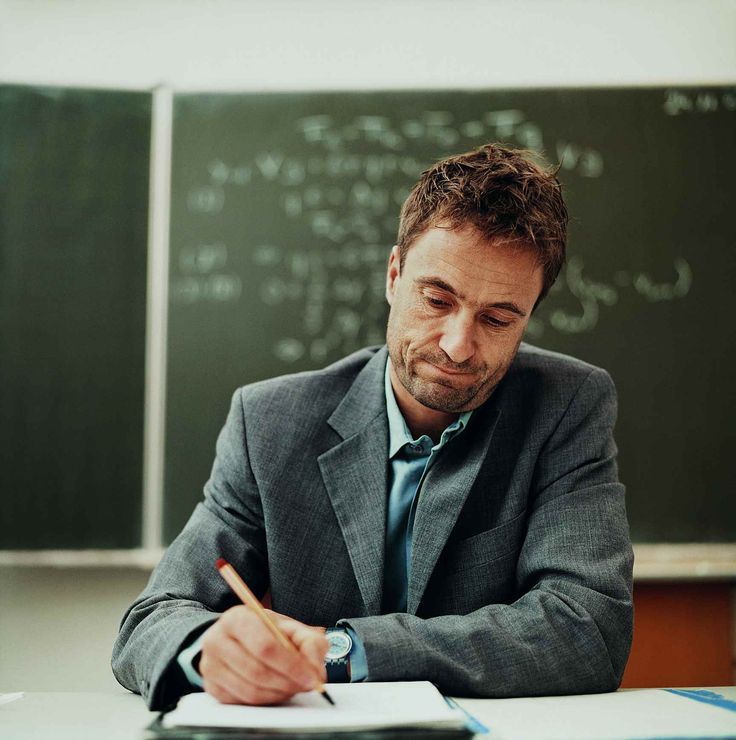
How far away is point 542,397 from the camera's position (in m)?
1.53

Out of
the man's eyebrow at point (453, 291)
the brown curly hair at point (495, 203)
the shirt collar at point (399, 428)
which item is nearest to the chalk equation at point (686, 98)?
the brown curly hair at point (495, 203)

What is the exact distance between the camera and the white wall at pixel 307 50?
228 centimetres

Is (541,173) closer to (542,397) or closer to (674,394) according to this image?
(542,397)

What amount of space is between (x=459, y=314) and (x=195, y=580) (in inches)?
27.2

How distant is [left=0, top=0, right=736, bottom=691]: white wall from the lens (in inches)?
89.8

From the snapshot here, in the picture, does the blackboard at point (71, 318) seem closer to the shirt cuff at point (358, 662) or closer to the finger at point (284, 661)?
the shirt cuff at point (358, 662)

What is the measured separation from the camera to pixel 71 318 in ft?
7.28

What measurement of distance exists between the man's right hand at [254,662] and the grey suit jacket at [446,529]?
15 cm

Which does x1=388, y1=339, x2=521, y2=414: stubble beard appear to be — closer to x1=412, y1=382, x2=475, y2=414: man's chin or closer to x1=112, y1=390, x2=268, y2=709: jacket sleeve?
x1=412, y1=382, x2=475, y2=414: man's chin

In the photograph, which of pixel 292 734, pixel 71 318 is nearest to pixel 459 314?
pixel 292 734

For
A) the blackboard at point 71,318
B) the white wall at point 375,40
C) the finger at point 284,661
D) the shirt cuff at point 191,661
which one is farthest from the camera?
the white wall at point 375,40

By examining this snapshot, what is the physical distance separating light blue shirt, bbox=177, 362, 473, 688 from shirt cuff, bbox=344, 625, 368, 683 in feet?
1.15

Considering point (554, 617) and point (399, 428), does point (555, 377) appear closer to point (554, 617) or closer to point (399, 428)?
point (399, 428)

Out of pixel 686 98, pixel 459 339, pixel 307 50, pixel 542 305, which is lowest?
pixel 459 339
